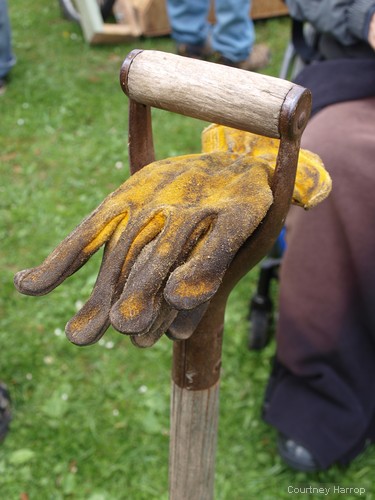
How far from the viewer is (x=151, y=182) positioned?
2.55ft

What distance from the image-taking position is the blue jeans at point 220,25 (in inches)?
125

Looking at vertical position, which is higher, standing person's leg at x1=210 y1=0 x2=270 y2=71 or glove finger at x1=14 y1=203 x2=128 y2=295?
glove finger at x1=14 y1=203 x2=128 y2=295

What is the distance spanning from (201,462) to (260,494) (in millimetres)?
715

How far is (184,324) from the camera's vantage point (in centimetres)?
81

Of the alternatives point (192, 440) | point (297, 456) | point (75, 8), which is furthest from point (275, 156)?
point (75, 8)

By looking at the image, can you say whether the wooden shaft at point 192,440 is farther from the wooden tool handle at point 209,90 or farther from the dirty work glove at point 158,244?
the wooden tool handle at point 209,90

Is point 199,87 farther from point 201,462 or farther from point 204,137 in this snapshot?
point 201,462

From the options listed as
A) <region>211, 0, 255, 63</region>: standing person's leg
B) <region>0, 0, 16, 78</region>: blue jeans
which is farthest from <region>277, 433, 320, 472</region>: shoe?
<region>0, 0, 16, 78</region>: blue jeans

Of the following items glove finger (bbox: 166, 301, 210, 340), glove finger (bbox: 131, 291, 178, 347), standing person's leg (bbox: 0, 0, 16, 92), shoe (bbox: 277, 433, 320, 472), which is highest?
glove finger (bbox: 131, 291, 178, 347)

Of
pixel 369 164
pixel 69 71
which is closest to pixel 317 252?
pixel 369 164

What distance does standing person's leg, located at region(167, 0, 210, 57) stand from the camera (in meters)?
3.30

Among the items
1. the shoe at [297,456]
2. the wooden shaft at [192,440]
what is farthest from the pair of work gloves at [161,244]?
the shoe at [297,456]

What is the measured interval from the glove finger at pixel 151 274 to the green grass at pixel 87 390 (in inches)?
46.8

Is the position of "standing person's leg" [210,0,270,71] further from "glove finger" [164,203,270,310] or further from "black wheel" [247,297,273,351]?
"glove finger" [164,203,270,310]
